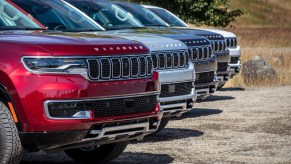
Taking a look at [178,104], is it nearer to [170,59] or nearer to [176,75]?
[176,75]

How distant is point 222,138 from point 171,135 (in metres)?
0.73

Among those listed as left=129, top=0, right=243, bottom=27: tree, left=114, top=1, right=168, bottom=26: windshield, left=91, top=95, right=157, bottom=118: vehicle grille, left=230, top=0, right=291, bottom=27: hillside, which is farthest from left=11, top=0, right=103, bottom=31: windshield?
left=230, top=0, right=291, bottom=27: hillside

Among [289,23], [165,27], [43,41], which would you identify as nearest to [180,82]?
[43,41]

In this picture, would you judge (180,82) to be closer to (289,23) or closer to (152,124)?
(152,124)

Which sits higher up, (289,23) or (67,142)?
(67,142)

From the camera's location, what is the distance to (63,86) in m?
7.78

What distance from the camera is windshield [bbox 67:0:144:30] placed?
1337 centimetres

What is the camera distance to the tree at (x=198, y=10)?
34.4 metres

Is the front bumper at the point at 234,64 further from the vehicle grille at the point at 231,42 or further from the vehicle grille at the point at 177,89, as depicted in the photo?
the vehicle grille at the point at 177,89

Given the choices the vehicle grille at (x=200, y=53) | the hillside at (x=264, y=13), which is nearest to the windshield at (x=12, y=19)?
the vehicle grille at (x=200, y=53)

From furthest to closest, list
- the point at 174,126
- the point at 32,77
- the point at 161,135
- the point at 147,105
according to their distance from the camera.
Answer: the point at 174,126 → the point at 161,135 → the point at 147,105 → the point at 32,77

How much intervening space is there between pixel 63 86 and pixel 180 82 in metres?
3.32

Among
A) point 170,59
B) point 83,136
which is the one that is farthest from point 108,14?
point 83,136

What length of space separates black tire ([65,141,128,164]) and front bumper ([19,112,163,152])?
35.4 inches
